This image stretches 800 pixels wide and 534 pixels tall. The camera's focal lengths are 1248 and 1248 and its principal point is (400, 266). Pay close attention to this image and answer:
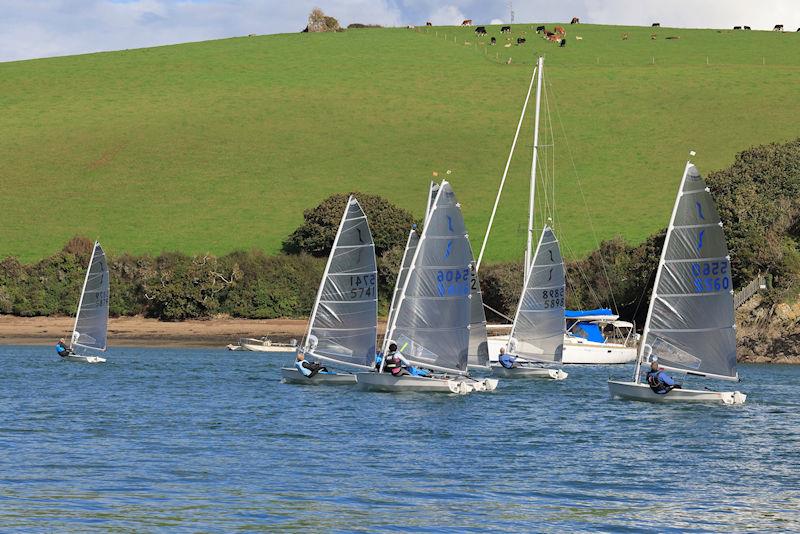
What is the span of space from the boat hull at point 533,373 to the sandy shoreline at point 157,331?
31661 millimetres

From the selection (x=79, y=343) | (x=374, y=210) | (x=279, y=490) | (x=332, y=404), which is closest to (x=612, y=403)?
(x=332, y=404)

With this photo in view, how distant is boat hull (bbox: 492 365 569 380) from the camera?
56.7m

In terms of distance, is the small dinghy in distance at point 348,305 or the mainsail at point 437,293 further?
the small dinghy in distance at point 348,305

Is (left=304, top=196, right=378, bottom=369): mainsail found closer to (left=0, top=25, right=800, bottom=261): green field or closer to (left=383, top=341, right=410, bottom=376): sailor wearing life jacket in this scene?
(left=383, top=341, right=410, bottom=376): sailor wearing life jacket

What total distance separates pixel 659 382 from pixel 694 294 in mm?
3261

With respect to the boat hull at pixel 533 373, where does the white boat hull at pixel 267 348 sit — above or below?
below

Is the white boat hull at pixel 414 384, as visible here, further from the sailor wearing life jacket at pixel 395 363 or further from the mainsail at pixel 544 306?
the mainsail at pixel 544 306

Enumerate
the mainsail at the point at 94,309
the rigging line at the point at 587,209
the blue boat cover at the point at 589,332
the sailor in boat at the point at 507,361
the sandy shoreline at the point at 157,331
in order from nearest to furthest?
the sailor in boat at the point at 507,361
the mainsail at the point at 94,309
the blue boat cover at the point at 589,332
the sandy shoreline at the point at 157,331
the rigging line at the point at 587,209

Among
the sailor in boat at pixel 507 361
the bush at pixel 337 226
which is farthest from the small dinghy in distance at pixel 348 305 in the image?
the bush at pixel 337 226

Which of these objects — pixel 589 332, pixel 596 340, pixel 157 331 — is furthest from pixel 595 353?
pixel 157 331

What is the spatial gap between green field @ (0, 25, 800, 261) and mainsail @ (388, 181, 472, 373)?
58.0m

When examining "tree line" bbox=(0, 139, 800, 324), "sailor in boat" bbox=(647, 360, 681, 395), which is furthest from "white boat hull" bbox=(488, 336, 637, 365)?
"sailor in boat" bbox=(647, 360, 681, 395)

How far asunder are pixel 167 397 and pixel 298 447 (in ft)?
50.8

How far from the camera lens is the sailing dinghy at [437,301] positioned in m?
45.4
